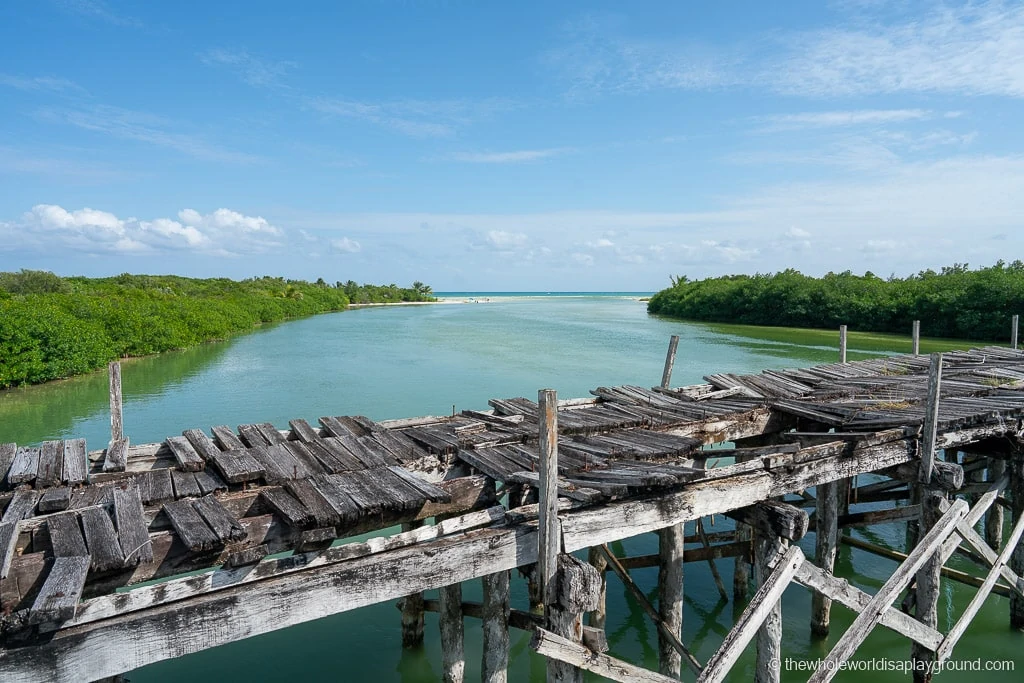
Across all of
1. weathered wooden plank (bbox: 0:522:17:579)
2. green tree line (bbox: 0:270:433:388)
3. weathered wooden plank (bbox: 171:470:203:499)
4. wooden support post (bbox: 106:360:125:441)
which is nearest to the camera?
weathered wooden plank (bbox: 0:522:17:579)

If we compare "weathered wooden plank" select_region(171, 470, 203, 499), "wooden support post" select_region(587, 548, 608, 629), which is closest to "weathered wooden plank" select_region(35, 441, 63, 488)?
"weathered wooden plank" select_region(171, 470, 203, 499)

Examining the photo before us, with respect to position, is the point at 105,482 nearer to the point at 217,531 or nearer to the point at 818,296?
the point at 217,531

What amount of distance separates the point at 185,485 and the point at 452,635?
2.92 metres

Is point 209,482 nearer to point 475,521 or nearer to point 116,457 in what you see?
point 116,457

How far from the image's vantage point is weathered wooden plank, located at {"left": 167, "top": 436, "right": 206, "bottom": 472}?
545 centimetres

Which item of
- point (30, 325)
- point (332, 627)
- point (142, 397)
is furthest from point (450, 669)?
point (30, 325)

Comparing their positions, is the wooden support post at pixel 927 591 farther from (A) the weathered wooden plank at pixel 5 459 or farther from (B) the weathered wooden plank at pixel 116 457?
(A) the weathered wooden plank at pixel 5 459

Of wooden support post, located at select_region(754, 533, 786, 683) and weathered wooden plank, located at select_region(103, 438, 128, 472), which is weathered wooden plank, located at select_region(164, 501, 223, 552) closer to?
weathered wooden plank, located at select_region(103, 438, 128, 472)

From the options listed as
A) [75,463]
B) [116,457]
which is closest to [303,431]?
[116,457]

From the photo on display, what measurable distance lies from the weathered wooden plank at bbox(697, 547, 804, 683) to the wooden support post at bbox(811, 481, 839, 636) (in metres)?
2.66

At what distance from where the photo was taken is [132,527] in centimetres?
400

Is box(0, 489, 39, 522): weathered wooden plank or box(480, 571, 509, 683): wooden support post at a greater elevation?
box(0, 489, 39, 522): weathered wooden plank

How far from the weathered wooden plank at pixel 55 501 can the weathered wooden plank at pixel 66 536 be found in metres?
0.45

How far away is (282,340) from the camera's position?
40656 mm
